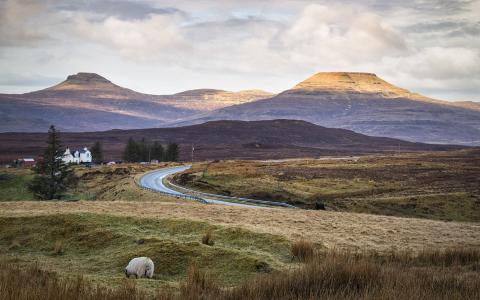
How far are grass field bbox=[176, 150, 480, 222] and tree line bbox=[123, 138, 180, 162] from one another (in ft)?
211

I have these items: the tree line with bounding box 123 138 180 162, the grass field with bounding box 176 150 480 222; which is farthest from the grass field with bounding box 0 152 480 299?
the tree line with bounding box 123 138 180 162

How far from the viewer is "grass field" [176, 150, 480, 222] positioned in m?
60.5

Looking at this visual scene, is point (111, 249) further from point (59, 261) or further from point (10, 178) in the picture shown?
point (10, 178)

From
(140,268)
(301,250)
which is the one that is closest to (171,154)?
(301,250)

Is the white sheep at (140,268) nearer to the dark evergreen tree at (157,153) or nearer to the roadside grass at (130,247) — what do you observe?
the roadside grass at (130,247)

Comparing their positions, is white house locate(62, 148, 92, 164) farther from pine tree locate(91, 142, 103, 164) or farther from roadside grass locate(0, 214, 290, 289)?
roadside grass locate(0, 214, 290, 289)

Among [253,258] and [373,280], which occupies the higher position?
[373,280]

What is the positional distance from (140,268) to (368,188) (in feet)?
226

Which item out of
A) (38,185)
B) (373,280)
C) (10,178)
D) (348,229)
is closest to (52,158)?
(38,185)

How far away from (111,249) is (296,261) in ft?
26.0

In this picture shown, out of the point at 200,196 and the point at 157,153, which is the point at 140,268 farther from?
the point at 157,153

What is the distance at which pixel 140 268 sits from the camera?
1625cm

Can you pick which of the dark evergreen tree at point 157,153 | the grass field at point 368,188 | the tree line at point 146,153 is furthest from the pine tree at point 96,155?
the grass field at point 368,188

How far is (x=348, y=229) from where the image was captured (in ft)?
101
